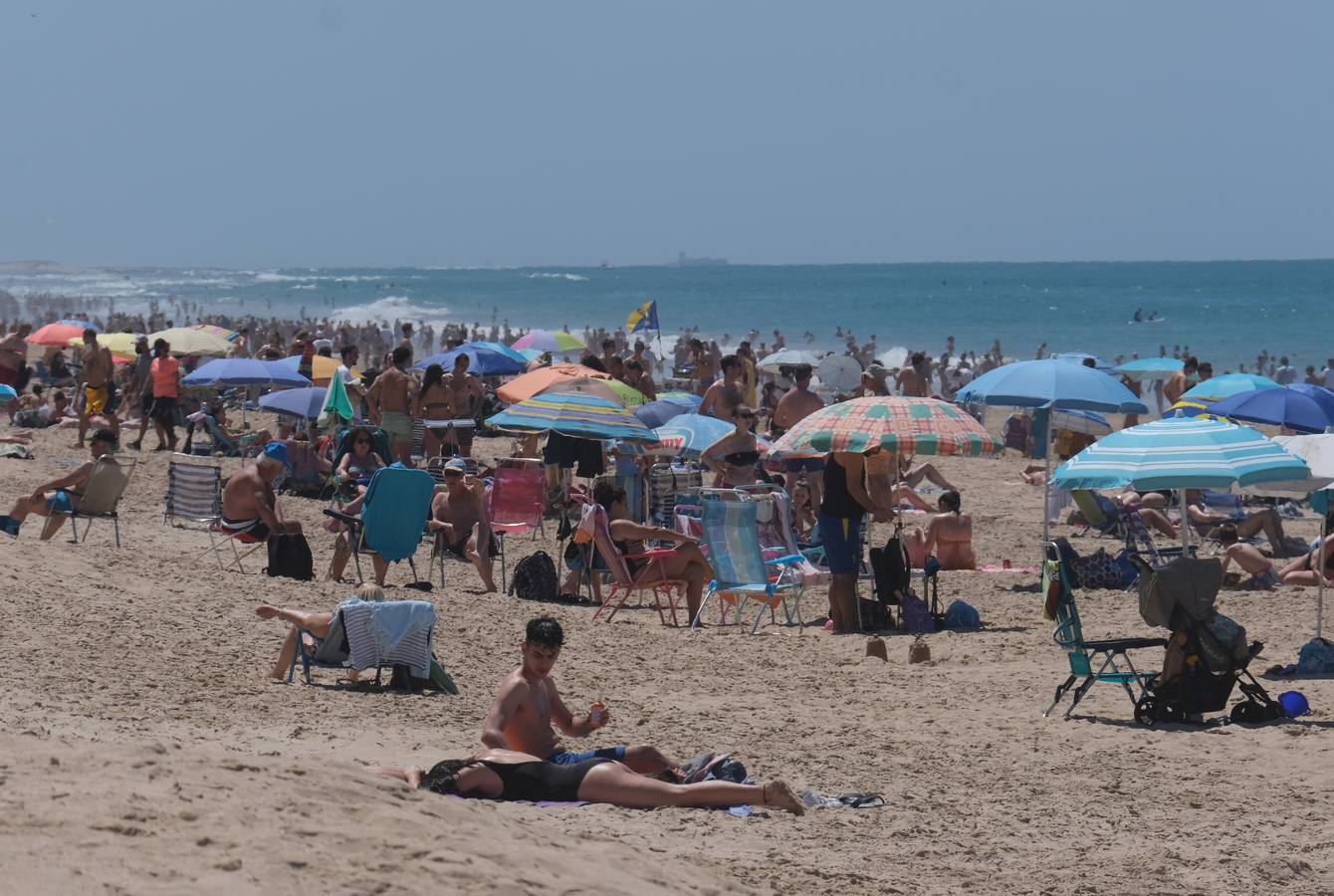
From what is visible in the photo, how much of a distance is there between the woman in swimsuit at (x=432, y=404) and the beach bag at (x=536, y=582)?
13.1 ft

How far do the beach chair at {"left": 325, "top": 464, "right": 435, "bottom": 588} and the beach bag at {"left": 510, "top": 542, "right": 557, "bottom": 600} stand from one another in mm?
700

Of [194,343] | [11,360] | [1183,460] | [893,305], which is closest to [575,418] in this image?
[1183,460]

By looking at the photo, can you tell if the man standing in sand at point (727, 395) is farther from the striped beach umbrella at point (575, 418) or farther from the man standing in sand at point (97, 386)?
the man standing in sand at point (97, 386)

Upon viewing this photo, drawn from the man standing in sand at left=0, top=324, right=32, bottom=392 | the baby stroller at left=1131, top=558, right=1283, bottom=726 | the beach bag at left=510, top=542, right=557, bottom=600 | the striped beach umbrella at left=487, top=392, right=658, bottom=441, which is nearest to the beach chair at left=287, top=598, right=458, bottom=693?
the beach bag at left=510, top=542, right=557, bottom=600

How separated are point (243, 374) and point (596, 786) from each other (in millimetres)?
11210

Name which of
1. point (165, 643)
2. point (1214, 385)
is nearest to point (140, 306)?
point (1214, 385)

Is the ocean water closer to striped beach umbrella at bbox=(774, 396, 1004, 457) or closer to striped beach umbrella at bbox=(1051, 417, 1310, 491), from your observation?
striped beach umbrella at bbox=(774, 396, 1004, 457)

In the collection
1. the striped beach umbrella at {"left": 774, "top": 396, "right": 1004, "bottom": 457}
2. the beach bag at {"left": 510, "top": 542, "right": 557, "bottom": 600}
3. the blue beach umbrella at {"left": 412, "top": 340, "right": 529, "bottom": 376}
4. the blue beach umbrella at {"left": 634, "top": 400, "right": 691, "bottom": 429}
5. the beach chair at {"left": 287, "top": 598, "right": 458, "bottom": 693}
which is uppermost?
the striped beach umbrella at {"left": 774, "top": 396, "right": 1004, "bottom": 457}

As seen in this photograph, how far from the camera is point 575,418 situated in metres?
11.1

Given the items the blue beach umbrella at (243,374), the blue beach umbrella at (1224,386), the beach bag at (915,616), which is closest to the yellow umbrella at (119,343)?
the blue beach umbrella at (243,374)

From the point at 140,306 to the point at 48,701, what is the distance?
61.6m

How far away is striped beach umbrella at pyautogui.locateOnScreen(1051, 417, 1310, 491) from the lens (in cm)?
834

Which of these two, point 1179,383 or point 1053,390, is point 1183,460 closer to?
point 1053,390

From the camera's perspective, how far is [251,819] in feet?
14.3
